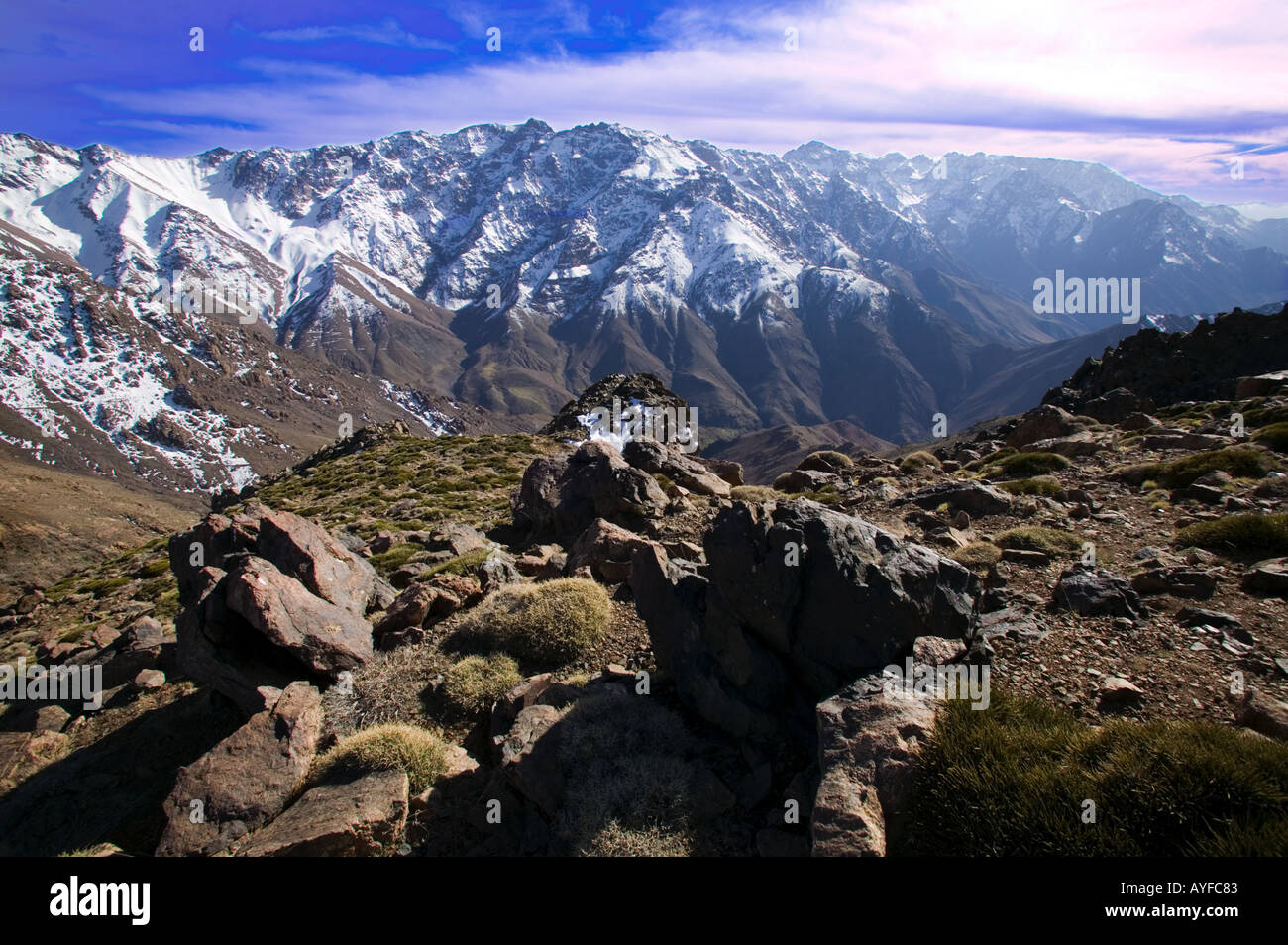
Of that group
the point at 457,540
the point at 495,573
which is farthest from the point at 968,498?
the point at 457,540

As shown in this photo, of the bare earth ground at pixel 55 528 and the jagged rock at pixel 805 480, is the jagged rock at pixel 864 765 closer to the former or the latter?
the jagged rock at pixel 805 480

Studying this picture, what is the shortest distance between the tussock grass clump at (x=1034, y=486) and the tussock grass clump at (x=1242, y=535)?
5.51 metres

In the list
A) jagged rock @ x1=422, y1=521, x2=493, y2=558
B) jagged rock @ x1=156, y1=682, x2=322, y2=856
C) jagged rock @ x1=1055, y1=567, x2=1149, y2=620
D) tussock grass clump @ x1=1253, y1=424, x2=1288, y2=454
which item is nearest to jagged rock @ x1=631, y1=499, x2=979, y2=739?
jagged rock @ x1=1055, y1=567, x2=1149, y2=620

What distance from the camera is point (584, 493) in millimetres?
22484

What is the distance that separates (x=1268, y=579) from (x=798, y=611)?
8.07m

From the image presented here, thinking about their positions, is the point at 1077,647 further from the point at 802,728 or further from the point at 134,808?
the point at 134,808

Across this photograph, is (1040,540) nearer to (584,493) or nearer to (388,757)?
(388,757)

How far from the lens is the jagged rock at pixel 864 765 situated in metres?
6.85

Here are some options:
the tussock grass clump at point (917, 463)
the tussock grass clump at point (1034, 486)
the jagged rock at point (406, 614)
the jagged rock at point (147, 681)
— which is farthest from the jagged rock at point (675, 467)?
the jagged rock at point (147, 681)

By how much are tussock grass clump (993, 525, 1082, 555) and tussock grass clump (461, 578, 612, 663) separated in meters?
9.13

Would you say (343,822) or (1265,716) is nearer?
(1265,716)

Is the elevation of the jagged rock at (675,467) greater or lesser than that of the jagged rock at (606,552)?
greater

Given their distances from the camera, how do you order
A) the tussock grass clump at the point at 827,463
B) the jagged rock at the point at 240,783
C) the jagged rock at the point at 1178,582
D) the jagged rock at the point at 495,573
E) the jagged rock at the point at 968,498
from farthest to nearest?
1. the tussock grass clump at the point at 827,463
2. the jagged rock at the point at 968,498
3. the jagged rock at the point at 495,573
4. the jagged rock at the point at 1178,582
5. the jagged rock at the point at 240,783
